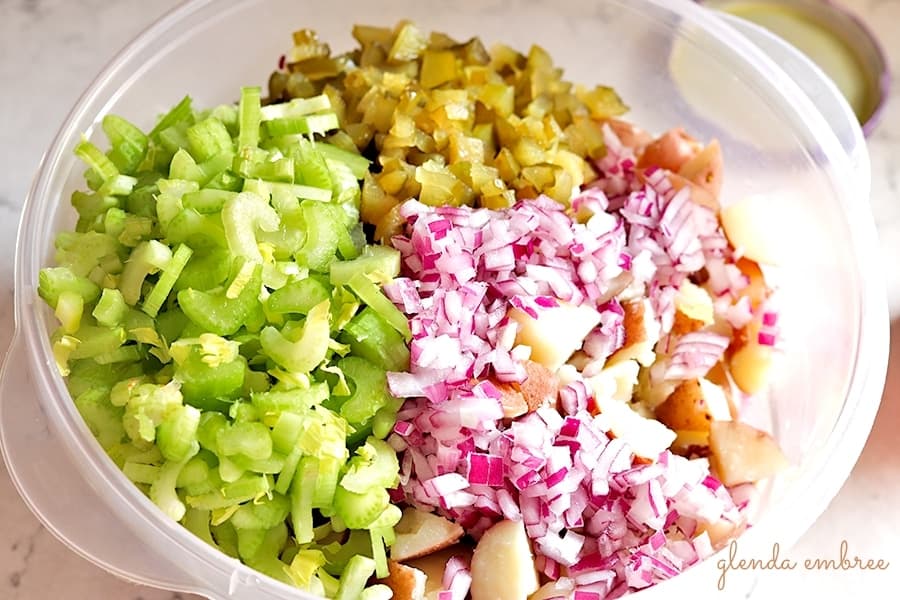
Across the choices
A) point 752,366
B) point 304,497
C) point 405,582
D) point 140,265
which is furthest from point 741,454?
point 140,265

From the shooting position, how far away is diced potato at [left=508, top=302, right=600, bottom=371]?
1.28 meters

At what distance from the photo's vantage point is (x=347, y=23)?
1792mm

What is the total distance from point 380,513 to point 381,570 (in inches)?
2.9

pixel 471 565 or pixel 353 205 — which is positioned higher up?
pixel 353 205

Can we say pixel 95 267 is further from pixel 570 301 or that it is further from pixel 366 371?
pixel 570 301

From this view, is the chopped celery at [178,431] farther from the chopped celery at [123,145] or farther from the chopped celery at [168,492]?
the chopped celery at [123,145]

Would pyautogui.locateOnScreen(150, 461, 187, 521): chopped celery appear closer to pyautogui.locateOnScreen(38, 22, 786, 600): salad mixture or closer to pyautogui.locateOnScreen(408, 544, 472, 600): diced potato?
pyautogui.locateOnScreen(38, 22, 786, 600): salad mixture

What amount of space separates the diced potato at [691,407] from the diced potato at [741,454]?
0.06 ft

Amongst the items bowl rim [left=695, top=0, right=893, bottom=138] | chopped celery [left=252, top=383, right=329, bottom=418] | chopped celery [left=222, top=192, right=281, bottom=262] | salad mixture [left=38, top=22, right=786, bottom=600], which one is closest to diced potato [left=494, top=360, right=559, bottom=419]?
salad mixture [left=38, top=22, right=786, bottom=600]

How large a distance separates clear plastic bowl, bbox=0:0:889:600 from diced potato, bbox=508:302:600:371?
1.06ft

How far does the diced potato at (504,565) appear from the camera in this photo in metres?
1.19

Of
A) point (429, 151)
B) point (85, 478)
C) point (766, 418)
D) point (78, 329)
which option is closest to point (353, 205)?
point (429, 151)

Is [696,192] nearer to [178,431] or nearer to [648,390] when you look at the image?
[648,390]

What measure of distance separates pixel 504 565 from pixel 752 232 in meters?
0.68
